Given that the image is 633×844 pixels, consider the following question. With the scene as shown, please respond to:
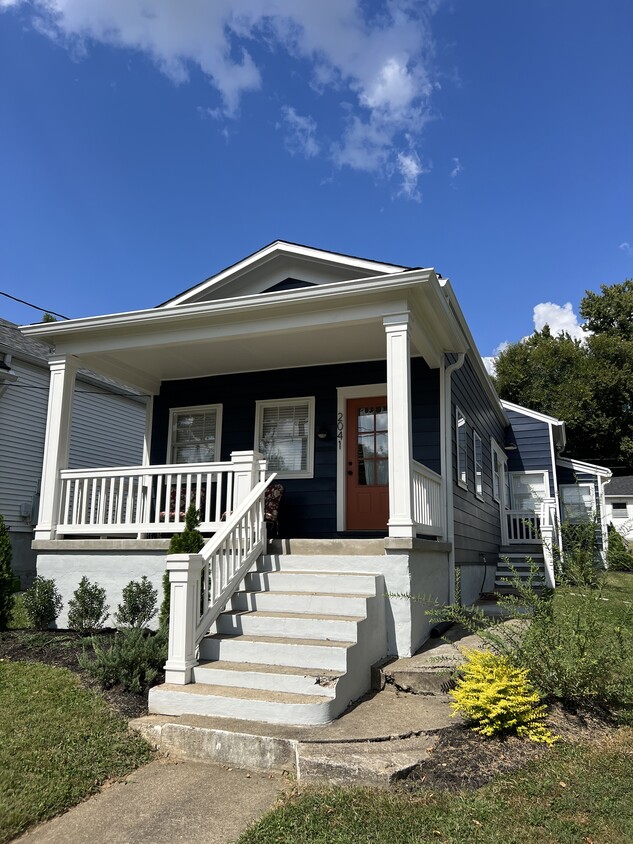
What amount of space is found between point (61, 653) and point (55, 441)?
2.74m

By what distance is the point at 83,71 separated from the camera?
34.8ft

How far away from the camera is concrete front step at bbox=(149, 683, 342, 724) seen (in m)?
3.77

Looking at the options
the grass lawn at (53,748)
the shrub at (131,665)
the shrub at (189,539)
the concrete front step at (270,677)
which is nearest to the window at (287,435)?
the shrub at (189,539)

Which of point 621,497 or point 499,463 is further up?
point 621,497

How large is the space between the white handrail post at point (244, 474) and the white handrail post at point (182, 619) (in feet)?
5.65

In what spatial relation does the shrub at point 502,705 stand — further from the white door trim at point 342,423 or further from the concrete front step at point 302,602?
the white door trim at point 342,423

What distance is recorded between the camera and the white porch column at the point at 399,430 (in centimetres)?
545

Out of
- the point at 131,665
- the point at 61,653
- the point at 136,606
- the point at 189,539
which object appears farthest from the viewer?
the point at 136,606

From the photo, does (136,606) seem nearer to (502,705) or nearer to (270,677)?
(270,677)

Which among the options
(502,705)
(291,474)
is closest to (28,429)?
(291,474)

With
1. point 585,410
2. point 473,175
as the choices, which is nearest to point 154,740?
point 473,175

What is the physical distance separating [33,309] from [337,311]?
745 cm

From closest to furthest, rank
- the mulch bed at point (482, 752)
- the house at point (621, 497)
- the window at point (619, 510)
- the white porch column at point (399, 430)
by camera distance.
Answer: the mulch bed at point (482, 752)
the white porch column at point (399, 430)
the house at point (621, 497)
the window at point (619, 510)

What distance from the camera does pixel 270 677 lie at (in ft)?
13.5
